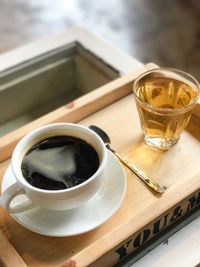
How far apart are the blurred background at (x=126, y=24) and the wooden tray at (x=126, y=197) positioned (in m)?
0.65

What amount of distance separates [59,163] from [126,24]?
1.06m

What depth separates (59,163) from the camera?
47cm

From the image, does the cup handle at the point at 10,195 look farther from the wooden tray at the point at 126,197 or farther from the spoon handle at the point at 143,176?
the spoon handle at the point at 143,176

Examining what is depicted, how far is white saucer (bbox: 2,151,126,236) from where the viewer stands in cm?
45

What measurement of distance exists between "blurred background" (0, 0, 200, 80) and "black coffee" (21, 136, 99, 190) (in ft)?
2.61

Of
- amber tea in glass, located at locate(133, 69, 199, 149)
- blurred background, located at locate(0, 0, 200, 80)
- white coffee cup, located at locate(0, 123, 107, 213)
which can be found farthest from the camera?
blurred background, located at locate(0, 0, 200, 80)

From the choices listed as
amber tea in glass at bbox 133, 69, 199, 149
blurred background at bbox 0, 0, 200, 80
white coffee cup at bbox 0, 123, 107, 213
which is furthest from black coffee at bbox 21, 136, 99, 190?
blurred background at bbox 0, 0, 200, 80

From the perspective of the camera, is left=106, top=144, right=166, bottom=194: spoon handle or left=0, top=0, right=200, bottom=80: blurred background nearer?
left=106, top=144, right=166, bottom=194: spoon handle

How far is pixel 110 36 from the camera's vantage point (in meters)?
1.39

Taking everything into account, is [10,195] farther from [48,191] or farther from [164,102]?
[164,102]

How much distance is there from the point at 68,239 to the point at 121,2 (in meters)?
1.28

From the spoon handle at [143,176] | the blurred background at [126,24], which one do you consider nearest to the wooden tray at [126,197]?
the spoon handle at [143,176]

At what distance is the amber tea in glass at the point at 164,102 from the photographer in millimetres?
540

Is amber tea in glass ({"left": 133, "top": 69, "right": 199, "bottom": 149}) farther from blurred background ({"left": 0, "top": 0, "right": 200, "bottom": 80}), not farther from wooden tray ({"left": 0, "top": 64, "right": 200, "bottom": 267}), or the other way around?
blurred background ({"left": 0, "top": 0, "right": 200, "bottom": 80})
